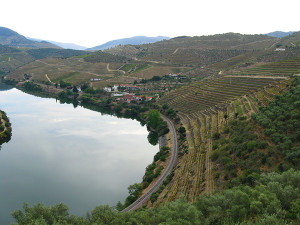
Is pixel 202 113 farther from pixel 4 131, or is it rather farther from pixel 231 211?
pixel 4 131

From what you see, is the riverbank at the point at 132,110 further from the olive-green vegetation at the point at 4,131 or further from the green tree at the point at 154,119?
the olive-green vegetation at the point at 4,131

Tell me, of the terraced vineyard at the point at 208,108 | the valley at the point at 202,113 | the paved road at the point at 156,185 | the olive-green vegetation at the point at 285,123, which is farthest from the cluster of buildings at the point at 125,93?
the olive-green vegetation at the point at 285,123

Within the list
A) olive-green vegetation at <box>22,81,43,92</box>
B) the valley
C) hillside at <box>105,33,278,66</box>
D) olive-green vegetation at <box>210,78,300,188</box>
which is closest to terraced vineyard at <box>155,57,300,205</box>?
the valley

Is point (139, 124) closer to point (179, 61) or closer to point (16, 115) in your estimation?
point (16, 115)

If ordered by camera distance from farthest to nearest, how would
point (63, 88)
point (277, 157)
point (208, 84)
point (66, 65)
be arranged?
point (66, 65)
point (63, 88)
point (208, 84)
point (277, 157)

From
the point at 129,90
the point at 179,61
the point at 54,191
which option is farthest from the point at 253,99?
the point at 179,61
